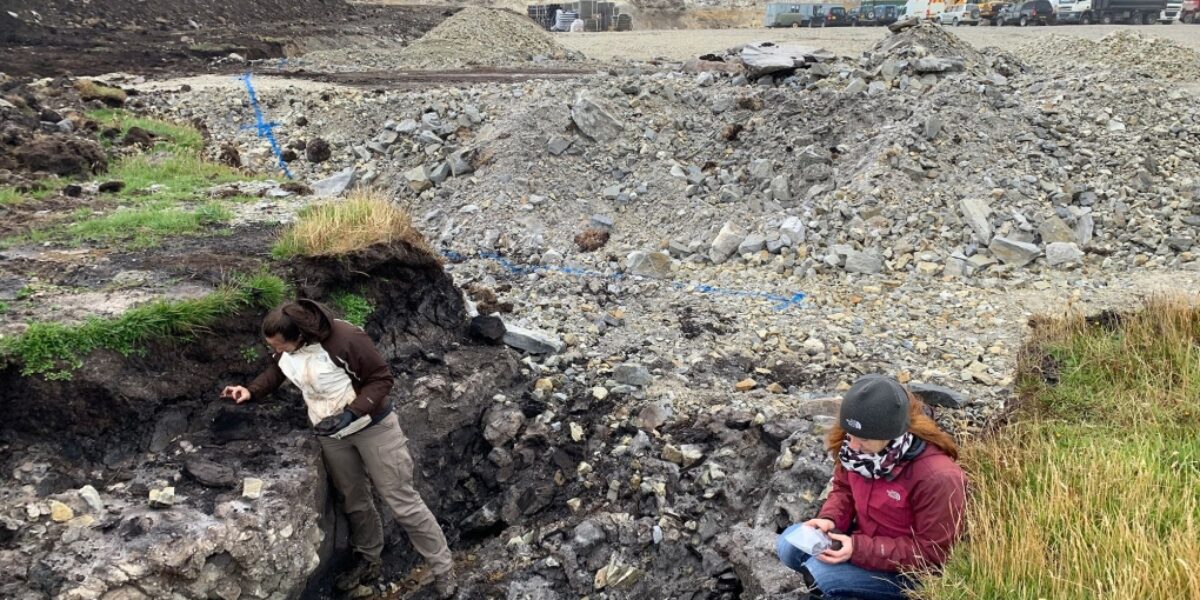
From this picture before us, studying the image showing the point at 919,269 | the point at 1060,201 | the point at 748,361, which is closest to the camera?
the point at 748,361

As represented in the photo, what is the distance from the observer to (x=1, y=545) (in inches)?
171

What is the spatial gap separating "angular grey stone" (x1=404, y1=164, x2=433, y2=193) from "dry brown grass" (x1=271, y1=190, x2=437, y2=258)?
491 cm

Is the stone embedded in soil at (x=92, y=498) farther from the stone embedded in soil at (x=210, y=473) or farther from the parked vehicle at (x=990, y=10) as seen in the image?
the parked vehicle at (x=990, y=10)

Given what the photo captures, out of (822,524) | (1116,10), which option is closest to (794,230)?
(822,524)

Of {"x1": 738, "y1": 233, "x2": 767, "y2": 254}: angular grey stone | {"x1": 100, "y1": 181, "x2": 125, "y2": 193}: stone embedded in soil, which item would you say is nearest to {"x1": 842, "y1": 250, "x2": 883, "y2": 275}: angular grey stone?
{"x1": 738, "y1": 233, "x2": 767, "y2": 254}: angular grey stone

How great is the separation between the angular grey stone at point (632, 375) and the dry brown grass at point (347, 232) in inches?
68.6

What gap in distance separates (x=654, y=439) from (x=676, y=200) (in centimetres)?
527

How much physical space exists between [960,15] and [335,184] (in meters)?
31.3

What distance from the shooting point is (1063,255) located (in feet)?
29.3

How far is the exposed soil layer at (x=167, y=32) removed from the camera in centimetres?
2031

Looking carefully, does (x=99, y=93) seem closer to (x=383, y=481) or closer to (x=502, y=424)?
(x=502, y=424)

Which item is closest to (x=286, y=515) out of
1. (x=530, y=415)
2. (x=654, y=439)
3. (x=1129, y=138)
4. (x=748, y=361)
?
(x=530, y=415)

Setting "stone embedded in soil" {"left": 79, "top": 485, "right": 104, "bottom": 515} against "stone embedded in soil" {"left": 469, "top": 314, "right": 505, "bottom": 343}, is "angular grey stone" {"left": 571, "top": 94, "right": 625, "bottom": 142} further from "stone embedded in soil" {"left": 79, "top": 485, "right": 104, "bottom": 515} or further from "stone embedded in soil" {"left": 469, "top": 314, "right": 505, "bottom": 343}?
"stone embedded in soil" {"left": 79, "top": 485, "right": 104, "bottom": 515}

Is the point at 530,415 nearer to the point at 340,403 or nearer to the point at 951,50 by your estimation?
the point at 340,403
